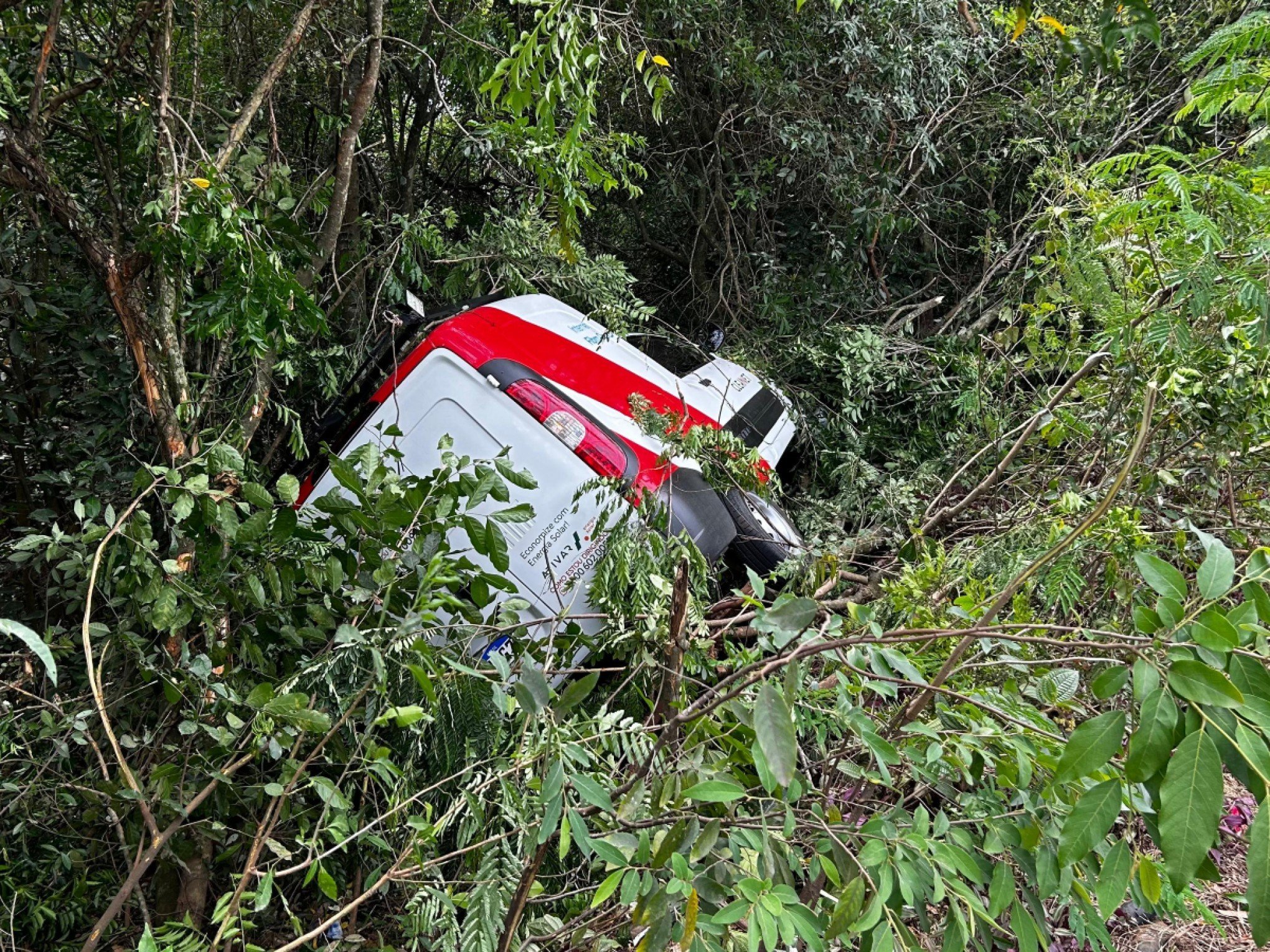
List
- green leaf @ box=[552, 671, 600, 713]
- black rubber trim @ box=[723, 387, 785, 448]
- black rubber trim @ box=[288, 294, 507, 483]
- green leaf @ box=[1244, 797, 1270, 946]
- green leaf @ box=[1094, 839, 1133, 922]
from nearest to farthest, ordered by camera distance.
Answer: green leaf @ box=[1244, 797, 1270, 946] < green leaf @ box=[1094, 839, 1133, 922] < green leaf @ box=[552, 671, 600, 713] < black rubber trim @ box=[288, 294, 507, 483] < black rubber trim @ box=[723, 387, 785, 448]

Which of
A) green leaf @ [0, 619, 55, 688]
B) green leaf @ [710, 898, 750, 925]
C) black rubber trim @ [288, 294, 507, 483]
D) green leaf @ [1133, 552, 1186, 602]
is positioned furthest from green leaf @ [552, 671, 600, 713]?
black rubber trim @ [288, 294, 507, 483]

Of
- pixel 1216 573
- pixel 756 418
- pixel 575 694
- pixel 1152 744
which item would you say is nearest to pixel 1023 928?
pixel 1152 744

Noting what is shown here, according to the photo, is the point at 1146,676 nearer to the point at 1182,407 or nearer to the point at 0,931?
the point at 1182,407

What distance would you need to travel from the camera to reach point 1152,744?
0.94 meters

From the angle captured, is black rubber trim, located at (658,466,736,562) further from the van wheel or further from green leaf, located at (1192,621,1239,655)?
green leaf, located at (1192,621,1239,655)

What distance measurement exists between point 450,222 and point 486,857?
3418mm

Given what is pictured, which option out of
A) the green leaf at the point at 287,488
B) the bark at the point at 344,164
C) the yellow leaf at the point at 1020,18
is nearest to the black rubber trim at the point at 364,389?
the bark at the point at 344,164

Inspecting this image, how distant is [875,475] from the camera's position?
4402 mm

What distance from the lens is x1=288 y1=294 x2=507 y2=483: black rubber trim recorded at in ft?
12.8

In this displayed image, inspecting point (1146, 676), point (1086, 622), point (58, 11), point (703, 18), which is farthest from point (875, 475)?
point (58, 11)

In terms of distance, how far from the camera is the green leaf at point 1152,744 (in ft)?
3.07

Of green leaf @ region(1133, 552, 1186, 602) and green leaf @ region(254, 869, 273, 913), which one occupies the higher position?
green leaf @ region(1133, 552, 1186, 602)

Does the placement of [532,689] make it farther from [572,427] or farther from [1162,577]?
[572,427]

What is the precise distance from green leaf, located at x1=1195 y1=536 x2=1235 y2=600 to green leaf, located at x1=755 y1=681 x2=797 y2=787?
550mm
